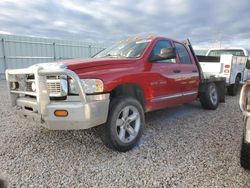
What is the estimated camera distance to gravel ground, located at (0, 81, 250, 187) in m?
2.39

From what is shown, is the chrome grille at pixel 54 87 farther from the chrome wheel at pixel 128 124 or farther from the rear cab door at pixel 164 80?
the rear cab door at pixel 164 80

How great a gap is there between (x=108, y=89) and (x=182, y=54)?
259 cm

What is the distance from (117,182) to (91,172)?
384mm

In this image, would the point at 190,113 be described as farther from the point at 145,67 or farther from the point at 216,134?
the point at 145,67

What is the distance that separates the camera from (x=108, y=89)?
2.84 meters

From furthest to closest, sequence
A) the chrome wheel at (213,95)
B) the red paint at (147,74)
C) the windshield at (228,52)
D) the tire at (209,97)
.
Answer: the windshield at (228,52), the chrome wheel at (213,95), the tire at (209,97), the red paint at (147,74)

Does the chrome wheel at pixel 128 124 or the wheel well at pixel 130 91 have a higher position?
the wheel well at pixel 130 91

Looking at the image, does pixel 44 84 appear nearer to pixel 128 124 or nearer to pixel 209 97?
pixel 128 124

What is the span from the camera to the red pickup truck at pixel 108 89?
2.62 metres

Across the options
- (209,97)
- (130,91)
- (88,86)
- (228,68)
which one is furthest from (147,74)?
(228,68)

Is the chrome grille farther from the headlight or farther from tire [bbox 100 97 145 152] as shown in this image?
tire [bbox 100 97 145 152]

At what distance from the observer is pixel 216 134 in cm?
386

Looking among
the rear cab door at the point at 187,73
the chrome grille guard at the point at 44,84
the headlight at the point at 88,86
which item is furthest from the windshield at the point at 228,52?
the chrome grille guard at the point at 44,84

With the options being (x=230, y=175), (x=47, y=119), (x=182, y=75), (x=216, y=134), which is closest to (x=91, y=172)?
(x=47, y=119)
